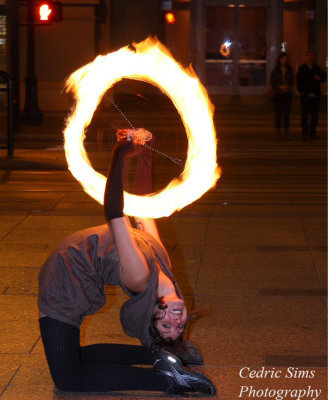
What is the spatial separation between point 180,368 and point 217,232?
4493 millimetres

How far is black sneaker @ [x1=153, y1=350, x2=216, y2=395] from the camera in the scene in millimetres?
4840

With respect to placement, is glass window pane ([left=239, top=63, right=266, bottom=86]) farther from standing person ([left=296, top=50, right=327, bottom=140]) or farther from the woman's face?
the woman's face

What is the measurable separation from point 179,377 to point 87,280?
26.9 inches

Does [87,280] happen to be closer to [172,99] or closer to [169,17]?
[172,99]

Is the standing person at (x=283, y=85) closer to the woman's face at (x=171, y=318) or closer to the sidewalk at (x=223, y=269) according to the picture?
the sidewalk at (x=223, y=269)

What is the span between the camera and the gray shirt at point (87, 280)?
4750 millimetres

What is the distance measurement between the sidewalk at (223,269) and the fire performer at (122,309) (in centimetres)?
12

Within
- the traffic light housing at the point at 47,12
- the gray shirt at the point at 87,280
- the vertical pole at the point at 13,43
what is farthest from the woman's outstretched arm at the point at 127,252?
the traffic light housing at the point at 47,12

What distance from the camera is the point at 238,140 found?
19.7 meters

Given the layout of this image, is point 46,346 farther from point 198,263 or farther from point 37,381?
point 198,263

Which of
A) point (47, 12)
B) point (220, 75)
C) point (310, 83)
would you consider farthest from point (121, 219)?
point (220, 75)

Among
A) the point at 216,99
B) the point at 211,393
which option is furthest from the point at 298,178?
the point at 216,99

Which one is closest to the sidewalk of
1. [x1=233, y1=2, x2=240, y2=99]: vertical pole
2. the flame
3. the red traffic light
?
the flame

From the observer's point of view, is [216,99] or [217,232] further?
[216,99]
